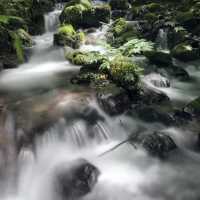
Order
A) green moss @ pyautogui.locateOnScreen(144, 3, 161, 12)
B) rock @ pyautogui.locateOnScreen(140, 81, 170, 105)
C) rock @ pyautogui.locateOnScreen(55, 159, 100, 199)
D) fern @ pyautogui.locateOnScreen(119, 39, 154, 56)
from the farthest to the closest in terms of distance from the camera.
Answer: green moss @ pyautogui.locateOnScreen(144, 3, 161, 12), fern @ pyautogui.locateOnScreen(119, 39, 154, 56), rock @ pyautogui.locateOnScreen(140, 81, 170, 105), rock @ pyautogui.locateOnScreen(55, 159, 100, 199)

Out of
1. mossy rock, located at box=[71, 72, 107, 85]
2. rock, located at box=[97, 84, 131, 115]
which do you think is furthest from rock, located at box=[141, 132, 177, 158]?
mossy rock, located at box=[71, 72, 107, 85]

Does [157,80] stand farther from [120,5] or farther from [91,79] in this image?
[120,5]

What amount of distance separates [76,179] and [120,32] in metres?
10.7

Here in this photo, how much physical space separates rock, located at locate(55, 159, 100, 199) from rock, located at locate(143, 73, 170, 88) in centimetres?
479

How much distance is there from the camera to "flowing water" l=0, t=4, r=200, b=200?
5.70 m

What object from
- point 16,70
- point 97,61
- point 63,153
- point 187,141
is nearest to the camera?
point 63,153

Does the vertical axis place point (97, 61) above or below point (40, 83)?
above

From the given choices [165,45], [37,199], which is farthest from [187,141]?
[165,45]

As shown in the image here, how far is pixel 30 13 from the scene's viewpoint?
654 inches

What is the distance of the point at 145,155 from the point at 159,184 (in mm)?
816

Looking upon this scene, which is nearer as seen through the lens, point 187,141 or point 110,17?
point 187,141

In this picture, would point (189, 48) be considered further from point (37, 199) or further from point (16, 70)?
point (37, 199)

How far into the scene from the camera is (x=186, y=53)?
12.8 meters

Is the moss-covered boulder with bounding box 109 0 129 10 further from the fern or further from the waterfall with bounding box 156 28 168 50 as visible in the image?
the fern
